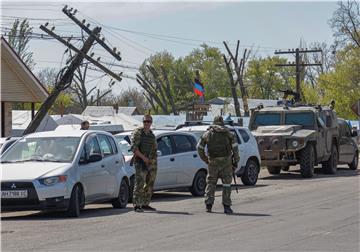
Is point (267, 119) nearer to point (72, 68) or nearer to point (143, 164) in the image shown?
point (72, 68)

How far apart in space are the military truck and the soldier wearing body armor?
34.3 ft

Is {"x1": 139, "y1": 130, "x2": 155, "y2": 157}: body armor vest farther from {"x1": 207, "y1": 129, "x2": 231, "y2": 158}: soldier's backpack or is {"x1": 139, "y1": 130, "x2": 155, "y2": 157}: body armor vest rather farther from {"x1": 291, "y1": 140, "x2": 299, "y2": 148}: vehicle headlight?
{"x1": 291, "y1": 140, "x2": 299, "y2": 148}: vehicle headlight

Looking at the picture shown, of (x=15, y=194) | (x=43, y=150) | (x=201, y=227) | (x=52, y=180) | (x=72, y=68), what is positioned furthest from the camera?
(x=72, y=68)

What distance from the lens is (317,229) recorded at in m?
11.7

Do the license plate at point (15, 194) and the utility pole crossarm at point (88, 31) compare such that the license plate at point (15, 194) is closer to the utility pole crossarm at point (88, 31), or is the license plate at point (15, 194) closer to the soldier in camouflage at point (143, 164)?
the soldier in camouflage at point (143, 164)

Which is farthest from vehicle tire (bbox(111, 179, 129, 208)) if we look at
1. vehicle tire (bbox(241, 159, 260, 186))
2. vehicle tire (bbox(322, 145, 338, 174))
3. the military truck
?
vehicle tire (bbox(322, 145, 338, 174))

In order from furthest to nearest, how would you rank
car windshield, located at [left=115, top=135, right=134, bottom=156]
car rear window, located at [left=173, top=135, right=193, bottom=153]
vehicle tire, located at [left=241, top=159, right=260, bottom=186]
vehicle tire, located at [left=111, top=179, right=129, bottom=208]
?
vehicle tire, located at [left=241, top=159, right=260, bottom=186] < car rear window, located at [left=173, top=135, right=193, bottom=153] < car windshield, located at [left=115, top=135, right=134, bottom=156] < vehicle tire, located at [left=111, top=179, right=129, bottom=208]

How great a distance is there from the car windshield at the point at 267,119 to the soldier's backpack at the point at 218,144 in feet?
40.0

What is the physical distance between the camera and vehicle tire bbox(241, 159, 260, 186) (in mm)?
21734

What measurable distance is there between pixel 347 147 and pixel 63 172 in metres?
17.1

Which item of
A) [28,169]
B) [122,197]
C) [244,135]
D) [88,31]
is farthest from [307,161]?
[88,31]

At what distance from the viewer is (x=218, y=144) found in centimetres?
1405

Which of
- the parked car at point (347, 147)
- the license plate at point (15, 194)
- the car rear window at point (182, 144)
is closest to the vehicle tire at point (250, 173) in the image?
the car rear window at point (182, 144)

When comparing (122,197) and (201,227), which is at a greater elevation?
(122,197)
